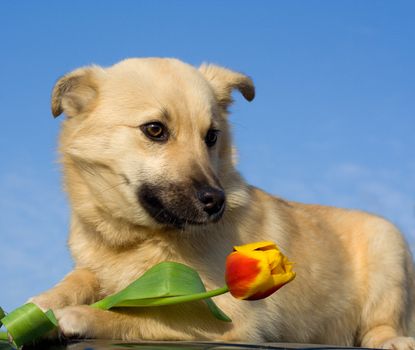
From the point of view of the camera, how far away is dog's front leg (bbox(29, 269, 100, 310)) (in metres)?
3.95

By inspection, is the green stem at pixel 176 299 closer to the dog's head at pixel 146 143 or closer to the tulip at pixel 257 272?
the tulip at pixel 257 272

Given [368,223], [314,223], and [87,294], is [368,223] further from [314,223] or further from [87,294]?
[87,294]

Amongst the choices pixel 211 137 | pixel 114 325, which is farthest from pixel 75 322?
pixel 211 137

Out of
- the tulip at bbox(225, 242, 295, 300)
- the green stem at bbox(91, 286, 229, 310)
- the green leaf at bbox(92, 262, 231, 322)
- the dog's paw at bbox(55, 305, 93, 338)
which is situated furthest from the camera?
the dog's paw at bbox(55, 305, 93, 338)

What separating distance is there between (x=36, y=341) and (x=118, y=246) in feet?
3.68

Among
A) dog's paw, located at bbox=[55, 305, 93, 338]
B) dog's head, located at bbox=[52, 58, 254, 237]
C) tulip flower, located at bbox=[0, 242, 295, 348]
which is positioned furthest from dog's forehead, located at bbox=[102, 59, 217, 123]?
dog's paw, located at bbox=[55, 305, 93, 338]

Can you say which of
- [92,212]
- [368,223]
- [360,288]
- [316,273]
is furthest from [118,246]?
[368,223]

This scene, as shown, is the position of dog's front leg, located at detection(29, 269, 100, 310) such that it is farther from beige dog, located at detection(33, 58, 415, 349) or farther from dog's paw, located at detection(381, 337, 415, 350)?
dog's paw, located at detection(381, 337, 415, 350)

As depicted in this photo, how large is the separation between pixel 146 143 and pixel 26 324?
152 cm

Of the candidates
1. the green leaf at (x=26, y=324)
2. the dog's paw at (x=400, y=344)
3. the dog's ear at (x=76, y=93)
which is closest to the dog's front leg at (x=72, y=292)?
the green leaf at (x=26, y=324)

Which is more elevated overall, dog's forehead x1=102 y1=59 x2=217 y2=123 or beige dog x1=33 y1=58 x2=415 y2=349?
dog's forehead x1=102 y1=59 x2=217 y2=123

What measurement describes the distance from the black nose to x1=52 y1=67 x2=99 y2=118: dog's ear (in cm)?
114

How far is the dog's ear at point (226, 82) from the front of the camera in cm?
499

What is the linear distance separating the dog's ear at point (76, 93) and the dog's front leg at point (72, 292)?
1119 mm
